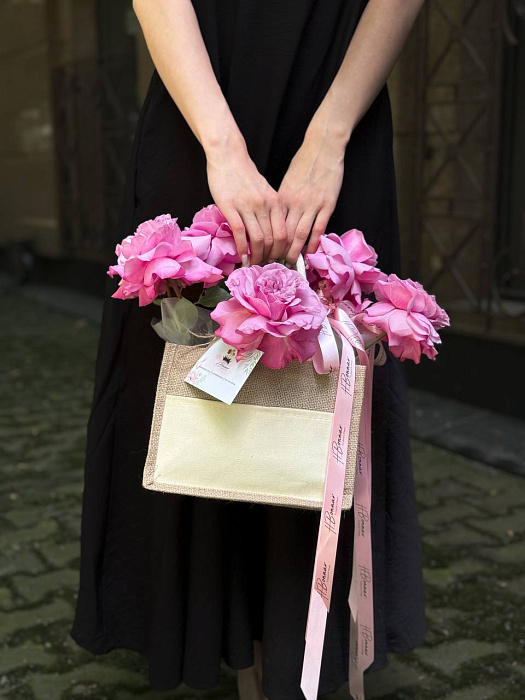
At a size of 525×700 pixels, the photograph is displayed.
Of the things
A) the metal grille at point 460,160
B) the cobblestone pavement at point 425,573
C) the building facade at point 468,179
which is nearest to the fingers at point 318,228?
the cobblestone pavement at point 425,573

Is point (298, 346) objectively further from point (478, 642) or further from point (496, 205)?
point (496, 205)

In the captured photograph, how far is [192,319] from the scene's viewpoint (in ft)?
4.53

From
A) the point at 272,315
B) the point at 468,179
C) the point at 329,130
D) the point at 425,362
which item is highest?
the point at 329,130

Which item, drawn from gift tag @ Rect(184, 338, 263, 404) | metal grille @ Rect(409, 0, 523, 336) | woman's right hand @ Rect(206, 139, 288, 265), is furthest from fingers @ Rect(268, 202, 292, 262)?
metal grille @ Rect(409, 0, 523, 336)

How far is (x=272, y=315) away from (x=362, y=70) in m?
0.59

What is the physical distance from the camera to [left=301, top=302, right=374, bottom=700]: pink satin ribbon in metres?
1.35

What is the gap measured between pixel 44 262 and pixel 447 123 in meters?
6.41

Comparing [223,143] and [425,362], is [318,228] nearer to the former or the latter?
→ [223,143]

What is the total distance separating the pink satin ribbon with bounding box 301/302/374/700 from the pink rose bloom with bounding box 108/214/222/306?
8.8 inches

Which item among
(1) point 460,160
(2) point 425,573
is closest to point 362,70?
(2) point 425,573

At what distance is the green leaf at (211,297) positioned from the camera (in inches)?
Answer: 55.3

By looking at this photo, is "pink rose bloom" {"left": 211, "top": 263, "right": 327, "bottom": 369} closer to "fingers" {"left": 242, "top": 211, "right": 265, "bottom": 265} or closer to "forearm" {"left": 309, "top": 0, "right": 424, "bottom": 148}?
"fingers" {"left": 242, "top": 211, "right": 265, "bottom": 265}

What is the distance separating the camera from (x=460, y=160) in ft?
15.6

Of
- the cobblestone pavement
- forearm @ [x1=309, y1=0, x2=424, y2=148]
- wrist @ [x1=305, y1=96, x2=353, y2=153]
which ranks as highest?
forearm @ [x1=309, y1=0, x2=424, y2=148]
